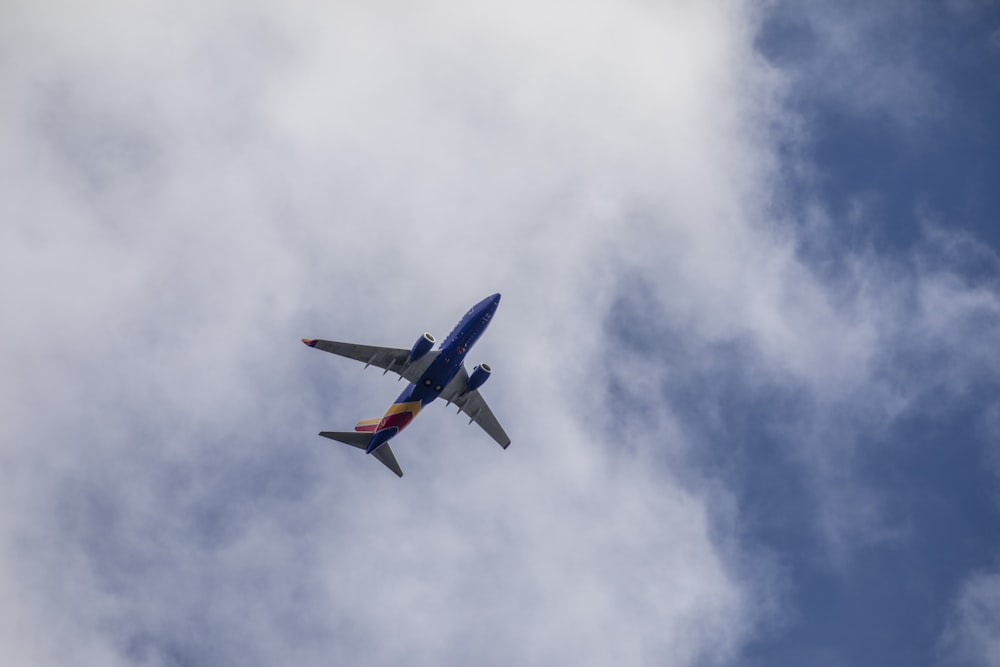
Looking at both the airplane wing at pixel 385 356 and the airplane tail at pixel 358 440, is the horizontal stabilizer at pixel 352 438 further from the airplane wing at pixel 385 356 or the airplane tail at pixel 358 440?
the airplane wing at pixel 385 356

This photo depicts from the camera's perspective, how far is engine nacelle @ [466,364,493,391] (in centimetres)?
9188

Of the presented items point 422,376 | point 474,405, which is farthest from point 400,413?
point 474,405

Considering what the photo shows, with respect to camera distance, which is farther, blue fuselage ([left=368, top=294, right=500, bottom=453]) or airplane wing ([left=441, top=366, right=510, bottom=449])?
airplane wing ([left=441, top=366, right=510, bottom=449])

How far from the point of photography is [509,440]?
10119 centimetres

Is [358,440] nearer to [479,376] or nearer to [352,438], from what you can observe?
[352,438]

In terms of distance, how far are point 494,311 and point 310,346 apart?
54.9 feet

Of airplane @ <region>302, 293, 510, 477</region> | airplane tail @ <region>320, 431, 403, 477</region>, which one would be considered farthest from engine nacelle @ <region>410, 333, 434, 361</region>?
airplane tail @ <region>320, 431, 403, 477</region>

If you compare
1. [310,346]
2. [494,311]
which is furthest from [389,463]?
[494,311]

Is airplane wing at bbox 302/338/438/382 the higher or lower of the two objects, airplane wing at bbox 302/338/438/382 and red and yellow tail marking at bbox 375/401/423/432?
the higher

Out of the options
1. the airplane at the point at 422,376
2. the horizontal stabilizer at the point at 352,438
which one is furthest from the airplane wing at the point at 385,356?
the horizontal stabilizer at the point at 352,438

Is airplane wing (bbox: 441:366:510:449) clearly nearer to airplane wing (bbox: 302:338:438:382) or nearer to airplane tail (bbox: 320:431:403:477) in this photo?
airplane wing (bbox: 302:338:438:382)

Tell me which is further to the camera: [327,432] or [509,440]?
[509,440]

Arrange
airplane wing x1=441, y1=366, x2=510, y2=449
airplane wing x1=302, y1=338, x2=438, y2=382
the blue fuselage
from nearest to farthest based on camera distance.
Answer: the blue fuselage
airplane wing x1=302, y1=338, x2=438, y2=382
airplane wing x1=441, y1=366, x2=510, y2=449

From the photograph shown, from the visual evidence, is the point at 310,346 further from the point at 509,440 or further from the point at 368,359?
the point at 509,440
